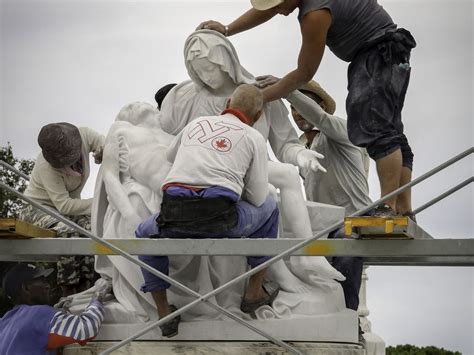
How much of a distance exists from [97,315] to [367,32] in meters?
2.89

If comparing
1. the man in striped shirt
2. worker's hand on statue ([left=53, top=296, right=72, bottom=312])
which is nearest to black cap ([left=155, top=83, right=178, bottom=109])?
worker's hand on statue ([left=53, top=296, right=72, bottom=312])

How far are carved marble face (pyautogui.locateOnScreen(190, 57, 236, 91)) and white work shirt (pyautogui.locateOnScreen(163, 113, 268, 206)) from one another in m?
1.18

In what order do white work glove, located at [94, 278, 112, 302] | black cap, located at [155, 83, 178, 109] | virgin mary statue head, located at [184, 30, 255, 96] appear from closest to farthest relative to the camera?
white work glove, located at [94, 278, 112, 302], virgin mary statue head, located at [184, 30, 255, 96], black cap, located at [155, 83, 178, 109]

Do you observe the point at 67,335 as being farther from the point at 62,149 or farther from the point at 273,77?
the point at 273,77

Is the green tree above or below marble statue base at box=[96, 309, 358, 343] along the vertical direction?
above

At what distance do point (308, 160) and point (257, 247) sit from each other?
1.76 meters

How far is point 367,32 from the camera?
945 cm

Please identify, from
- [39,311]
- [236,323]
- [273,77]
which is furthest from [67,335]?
[273,77]

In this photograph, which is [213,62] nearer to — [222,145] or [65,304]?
[222,145]

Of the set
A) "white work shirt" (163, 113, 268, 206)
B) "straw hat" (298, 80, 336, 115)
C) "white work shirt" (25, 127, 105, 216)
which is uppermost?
"straw hat" (298, 80, 336, 115)

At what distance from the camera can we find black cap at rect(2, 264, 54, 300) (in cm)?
934

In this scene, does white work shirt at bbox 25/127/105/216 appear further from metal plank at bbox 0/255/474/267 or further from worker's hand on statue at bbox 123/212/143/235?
worker's hand on statue at bbox 123/212/143/235

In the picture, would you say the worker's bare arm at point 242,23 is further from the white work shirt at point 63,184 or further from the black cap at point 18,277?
the black cap at point 18,277

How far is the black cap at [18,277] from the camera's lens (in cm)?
934
